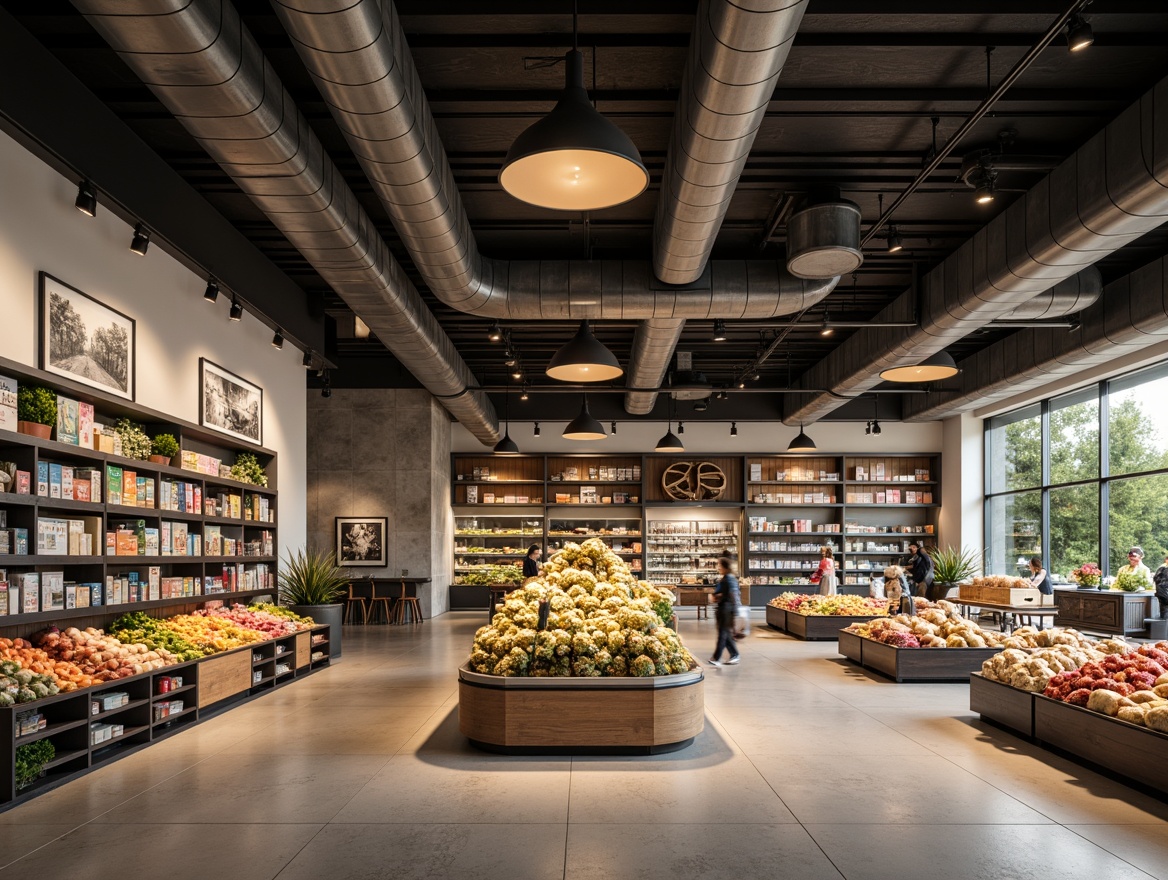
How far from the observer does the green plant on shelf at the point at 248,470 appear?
973cm

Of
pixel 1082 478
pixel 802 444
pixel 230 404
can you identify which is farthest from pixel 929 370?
pixel 230 404

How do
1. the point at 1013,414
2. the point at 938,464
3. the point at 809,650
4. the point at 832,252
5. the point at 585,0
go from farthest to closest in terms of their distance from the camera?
1. the point at 938,464
2. the point at 1013,414
3. the point at 809,650
4. the point at 832,252
5. the point at 585,0

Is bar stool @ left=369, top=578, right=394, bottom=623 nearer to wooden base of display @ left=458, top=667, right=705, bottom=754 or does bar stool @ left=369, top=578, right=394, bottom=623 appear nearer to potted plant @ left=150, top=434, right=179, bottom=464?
potted plant @ left=150, top=434, right=179, bottom=464

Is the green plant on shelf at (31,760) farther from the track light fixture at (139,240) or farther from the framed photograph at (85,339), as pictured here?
the track light fixture at (139,240)

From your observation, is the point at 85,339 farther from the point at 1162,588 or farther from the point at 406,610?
the point at 1162,588

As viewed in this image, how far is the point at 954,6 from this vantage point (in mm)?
5328

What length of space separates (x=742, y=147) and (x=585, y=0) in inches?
51.9

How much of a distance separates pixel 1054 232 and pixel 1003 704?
156 inches

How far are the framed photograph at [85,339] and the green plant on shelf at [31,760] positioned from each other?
98.0 inches

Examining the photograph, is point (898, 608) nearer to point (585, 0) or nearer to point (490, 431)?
point (490, 431)

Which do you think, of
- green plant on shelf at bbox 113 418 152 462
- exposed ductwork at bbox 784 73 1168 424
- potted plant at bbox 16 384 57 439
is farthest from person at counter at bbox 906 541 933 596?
potted plant at bbox 16 384 57 439

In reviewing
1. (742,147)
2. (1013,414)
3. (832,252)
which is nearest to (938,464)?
(1013,414)

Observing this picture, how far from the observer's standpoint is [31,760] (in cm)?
528

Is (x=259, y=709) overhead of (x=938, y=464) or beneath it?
beneath
